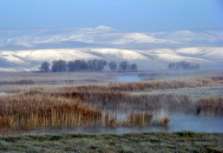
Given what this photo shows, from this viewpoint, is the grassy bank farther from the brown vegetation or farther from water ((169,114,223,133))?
the brown vegetation

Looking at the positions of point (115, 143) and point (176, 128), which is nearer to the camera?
point (115, 143)

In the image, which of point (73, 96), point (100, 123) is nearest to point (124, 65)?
point (73, 96)

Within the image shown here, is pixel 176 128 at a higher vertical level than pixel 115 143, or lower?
lower

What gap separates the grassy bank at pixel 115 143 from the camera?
723 inches

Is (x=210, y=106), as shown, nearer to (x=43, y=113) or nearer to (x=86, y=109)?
(x=86, y=109)

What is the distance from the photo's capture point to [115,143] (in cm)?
1981

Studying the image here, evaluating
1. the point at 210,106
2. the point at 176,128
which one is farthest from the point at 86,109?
the point at 210,106

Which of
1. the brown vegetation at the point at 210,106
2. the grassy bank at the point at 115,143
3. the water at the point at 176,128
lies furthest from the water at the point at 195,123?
the grassy bank at the point at 115,143

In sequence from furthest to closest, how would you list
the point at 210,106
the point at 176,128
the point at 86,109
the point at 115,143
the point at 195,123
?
1. the point at 210,106
2. the point at 86,109
3. the point at 195,123
4. the point at 176,128
5. the point at 115,143

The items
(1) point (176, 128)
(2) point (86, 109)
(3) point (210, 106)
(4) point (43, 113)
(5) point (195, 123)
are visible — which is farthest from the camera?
(3) point (210, 106)

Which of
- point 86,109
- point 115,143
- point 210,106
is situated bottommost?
point 115,143

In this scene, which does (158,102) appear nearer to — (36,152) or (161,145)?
(161,145)

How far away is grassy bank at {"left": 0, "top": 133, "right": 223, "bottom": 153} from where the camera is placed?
1836 centimetres

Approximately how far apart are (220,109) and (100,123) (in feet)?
29.8
